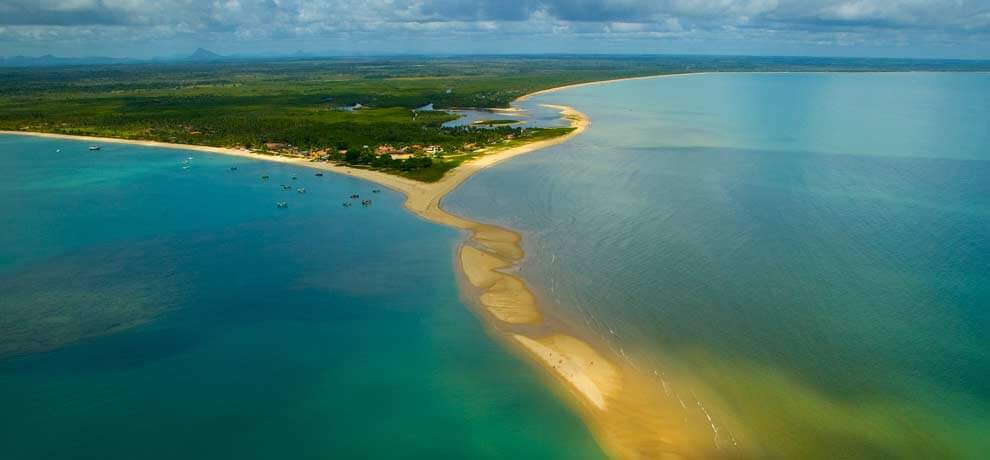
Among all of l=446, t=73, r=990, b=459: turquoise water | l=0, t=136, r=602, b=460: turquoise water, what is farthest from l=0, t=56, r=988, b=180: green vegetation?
l=0, t=136, r=602, b=460: turquoise water

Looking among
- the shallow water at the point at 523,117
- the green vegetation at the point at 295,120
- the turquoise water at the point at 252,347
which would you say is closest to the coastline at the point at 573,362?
the turquoise water at the point at 252,347

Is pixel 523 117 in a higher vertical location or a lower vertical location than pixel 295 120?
lower

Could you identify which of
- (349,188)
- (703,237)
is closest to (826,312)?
(703,237)

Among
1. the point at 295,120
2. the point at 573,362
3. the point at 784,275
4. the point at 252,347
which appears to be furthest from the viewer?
the point at 295,120

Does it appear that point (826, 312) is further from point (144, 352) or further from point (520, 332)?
point (144, 352)

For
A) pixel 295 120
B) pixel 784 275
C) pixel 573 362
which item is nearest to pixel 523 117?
pixel 295 120

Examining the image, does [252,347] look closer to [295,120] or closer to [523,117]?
[295,120]

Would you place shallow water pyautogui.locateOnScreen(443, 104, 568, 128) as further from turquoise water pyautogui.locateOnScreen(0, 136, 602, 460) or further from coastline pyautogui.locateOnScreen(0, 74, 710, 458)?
turquoise water pyautogui.locateOnScreen(0, 136, 602, 460)

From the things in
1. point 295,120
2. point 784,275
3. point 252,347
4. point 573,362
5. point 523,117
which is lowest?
point 573,362
